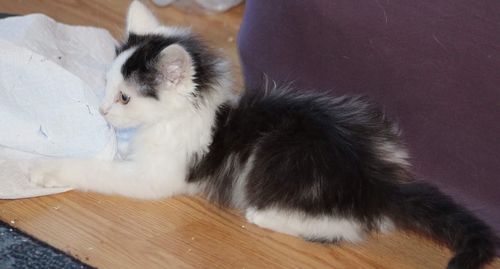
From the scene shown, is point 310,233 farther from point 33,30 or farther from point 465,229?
point 33,30

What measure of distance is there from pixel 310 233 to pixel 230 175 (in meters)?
0.31

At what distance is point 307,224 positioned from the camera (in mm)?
1778

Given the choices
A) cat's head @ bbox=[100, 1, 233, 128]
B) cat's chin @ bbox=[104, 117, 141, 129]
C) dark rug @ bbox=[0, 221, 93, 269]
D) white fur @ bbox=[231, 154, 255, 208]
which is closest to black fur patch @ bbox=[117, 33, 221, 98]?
cat's head @ bbox=[100, 1, 233, 128]

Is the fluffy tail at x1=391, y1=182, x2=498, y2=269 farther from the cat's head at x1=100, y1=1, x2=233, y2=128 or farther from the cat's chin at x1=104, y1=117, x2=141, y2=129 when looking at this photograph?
the cat's chin at x1=104, y1=117, x2=141, y2=129

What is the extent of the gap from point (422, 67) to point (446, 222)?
51cm

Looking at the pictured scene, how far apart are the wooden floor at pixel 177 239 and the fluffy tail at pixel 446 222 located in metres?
0.25

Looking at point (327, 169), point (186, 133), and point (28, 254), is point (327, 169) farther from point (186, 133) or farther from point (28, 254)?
point (28, 254)

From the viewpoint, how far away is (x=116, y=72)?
5.92 ft

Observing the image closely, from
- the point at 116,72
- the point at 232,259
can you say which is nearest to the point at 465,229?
the point at 232,259

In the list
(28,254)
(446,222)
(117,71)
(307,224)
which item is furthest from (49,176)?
(446,222)

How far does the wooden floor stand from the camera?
1.78 m

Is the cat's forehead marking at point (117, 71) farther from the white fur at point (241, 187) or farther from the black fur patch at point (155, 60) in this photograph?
the white fur at point (241, 187)

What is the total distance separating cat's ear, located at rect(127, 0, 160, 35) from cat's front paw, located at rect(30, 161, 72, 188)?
51 centimetres

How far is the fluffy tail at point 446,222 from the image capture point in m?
1.60
